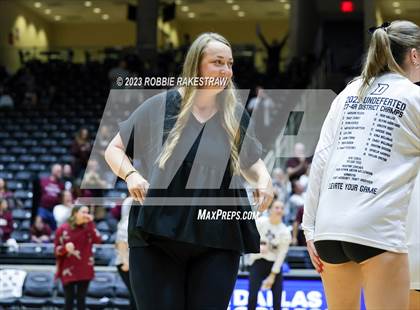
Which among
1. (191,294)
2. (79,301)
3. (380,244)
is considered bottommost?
(79,301)

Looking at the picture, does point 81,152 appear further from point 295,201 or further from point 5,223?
point 295,201

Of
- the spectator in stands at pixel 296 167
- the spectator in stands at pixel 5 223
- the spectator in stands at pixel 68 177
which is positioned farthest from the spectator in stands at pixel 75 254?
the spectator in stands at pixel 296 167

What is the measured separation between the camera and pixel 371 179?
320 cm

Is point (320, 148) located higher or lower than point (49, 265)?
higher

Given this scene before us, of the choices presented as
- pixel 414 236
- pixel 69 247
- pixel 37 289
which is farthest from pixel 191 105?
pixel 37 289

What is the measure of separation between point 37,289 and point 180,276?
8.89 metres

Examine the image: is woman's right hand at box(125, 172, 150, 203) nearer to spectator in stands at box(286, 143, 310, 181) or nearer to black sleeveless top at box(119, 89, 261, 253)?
black sleeveless top at box(119, 89, 261, 253)

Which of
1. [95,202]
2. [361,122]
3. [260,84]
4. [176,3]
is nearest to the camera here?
[361,122]

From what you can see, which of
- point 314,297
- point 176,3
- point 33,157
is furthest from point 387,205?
point 176,3

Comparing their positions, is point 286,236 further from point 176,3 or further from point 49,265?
point 176,3

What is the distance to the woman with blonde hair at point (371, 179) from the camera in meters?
3.13

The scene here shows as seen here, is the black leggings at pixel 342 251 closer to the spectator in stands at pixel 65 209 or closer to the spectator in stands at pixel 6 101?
the spectator in stands at pixel 65 209

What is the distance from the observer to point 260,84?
22188 millimetres

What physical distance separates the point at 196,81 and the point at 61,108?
1917 cm
